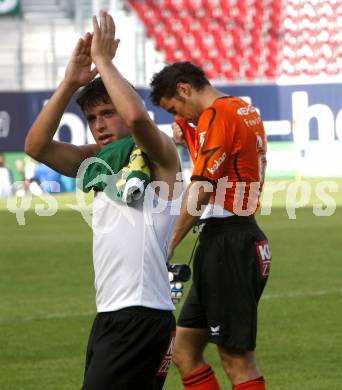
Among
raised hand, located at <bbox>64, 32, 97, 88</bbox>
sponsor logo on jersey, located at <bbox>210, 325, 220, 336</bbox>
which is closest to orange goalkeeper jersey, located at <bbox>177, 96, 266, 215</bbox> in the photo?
sponsor logo on jersey, located at <bbox>210, 325, 220, 336</bbox>

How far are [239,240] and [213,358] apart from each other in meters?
3.01

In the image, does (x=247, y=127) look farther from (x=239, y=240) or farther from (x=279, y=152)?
(x=279, y=152)

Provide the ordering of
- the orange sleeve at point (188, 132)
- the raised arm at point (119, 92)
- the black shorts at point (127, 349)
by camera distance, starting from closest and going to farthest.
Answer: the raised arm at point (119, 92)
the black shorts at point (127, 349)
the orange sleeve at point (188, 132)

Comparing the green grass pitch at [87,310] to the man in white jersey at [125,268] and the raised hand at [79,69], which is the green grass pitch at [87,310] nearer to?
the man in white jersey at [125,268]

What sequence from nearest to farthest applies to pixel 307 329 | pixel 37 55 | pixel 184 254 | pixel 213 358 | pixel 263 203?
pixel 213 358 < pixel 307 329 < pixel 184 254 < pixel 263 203 < pixel 37 55

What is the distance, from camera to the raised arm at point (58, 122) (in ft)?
14.5

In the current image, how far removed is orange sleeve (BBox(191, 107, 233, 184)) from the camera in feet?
20.0

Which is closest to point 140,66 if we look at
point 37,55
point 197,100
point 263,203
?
point 37,55

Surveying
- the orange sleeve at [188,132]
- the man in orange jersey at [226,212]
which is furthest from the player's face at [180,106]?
the orange sleeve at [188,132]

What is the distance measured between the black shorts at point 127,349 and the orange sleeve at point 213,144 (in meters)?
1.80

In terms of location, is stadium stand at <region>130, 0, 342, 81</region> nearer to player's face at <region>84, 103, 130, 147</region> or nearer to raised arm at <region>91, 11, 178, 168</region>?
player's face at <region>84, 103, 130, 147</region>

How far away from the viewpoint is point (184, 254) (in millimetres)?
16750

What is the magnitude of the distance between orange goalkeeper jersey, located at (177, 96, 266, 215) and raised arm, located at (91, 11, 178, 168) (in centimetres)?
189

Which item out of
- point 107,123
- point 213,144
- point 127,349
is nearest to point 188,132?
point 213,144
